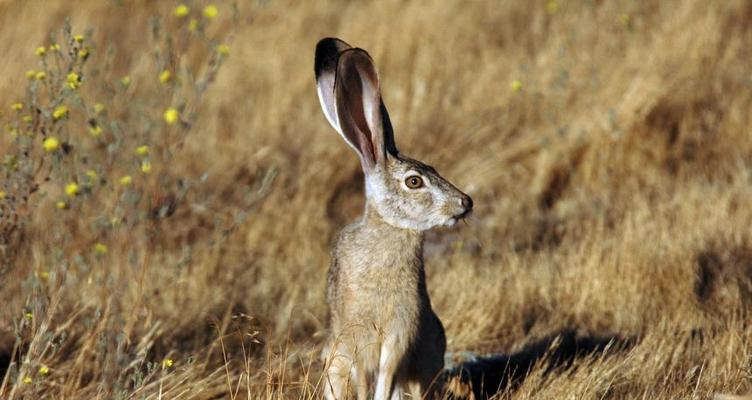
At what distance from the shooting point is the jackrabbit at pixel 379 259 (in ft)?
13.5

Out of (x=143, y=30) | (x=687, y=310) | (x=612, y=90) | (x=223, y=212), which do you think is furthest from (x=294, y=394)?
(x=143, y=30)

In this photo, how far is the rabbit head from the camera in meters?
4.25

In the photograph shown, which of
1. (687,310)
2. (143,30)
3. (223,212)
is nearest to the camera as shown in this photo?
(687,310)

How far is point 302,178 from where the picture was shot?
23.9ft

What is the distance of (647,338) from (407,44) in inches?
170

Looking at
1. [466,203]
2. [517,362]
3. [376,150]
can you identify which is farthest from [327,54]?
[517,362]

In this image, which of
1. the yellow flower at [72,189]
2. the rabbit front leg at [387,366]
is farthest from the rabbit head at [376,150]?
the yellow flower at [72,189]

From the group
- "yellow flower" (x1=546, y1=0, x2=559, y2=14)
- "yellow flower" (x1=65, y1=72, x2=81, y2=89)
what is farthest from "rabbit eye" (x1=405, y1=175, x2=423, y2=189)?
"yellow flower" (x1=546, y1=0, x2=559, y2=14)

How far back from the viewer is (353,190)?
7.51 m

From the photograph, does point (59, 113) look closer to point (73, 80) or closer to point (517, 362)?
point (73, 80)

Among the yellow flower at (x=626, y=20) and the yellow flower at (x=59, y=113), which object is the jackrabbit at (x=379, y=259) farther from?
the yellow flower at (x=626, y=20)

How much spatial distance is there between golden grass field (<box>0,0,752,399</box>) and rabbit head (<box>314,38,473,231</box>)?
0.61m

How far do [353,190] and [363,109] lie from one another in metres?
3.01

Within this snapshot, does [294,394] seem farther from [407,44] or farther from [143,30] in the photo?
[143,30]
